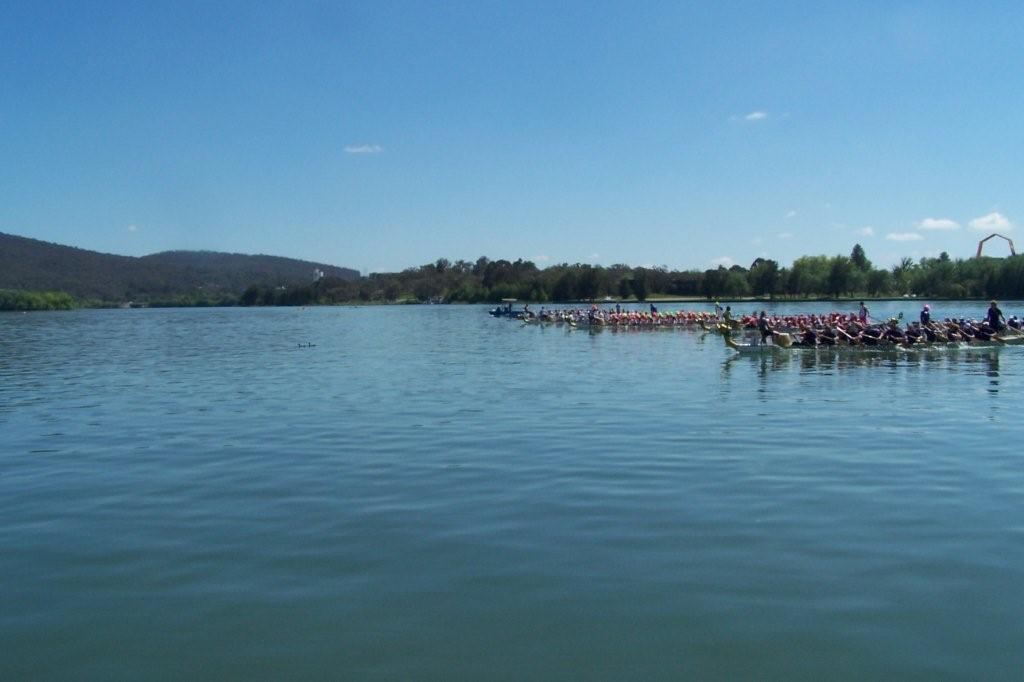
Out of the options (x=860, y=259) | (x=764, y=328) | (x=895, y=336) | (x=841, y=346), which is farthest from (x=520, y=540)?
(x=860, y=259)

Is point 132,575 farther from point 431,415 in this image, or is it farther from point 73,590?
point 431,415

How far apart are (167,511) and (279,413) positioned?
868 centimetres

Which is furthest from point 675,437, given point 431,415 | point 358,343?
point 358,343

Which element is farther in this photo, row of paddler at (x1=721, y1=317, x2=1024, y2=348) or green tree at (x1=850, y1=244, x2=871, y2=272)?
green tree at (x1=850, y1=244, x2=871, y2=272)

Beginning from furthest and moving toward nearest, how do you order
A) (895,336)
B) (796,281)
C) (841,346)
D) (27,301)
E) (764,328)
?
1. (27,301)
2. (796,281)
3. (841,346)
4. (895,336)
5. (764,328)

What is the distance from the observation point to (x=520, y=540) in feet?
31.0

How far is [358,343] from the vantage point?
49.7m

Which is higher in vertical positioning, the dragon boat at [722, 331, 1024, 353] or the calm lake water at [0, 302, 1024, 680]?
the dragon boat at [722, 331, 1024, 353]

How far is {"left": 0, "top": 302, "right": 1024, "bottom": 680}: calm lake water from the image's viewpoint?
6.80 metres

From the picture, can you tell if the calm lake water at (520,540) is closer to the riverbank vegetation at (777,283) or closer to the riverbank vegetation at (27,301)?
the riverbank vegetation at (777,283)

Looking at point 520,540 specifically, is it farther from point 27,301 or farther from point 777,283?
point 27,301

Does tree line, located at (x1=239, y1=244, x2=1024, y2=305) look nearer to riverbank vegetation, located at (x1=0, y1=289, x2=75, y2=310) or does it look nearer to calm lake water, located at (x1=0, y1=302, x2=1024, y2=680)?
riverbank vegetation, located at (x1=0, y1=289, x2=75, y2=310)

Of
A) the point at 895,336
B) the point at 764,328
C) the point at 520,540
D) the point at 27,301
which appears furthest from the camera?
the point at 27,301

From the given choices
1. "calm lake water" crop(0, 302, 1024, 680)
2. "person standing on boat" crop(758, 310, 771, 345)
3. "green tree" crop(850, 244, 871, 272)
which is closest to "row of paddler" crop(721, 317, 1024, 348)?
"person standing on boat" crop(758, 310, 771, 345)
